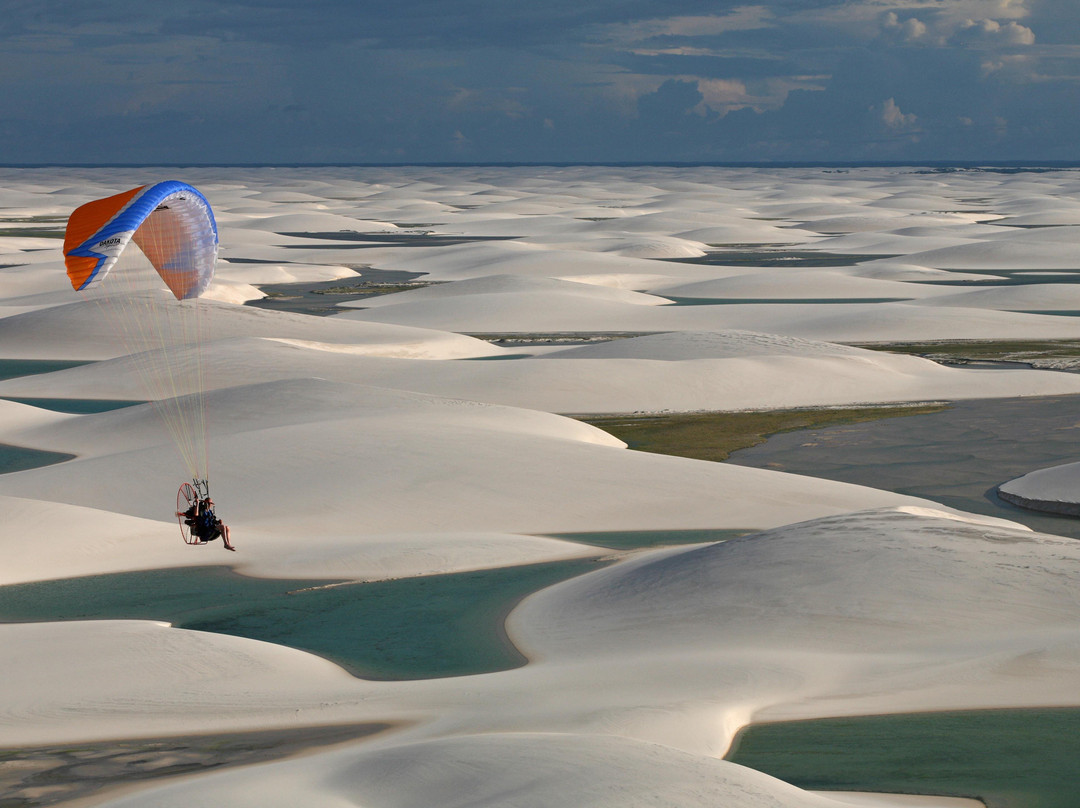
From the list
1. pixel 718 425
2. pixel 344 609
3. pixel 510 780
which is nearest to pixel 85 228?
pixel 344 609

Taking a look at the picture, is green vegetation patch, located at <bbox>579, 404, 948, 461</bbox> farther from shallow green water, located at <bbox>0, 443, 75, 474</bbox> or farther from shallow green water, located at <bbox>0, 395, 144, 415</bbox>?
shallow green water, located at <bbox>0, 395, 144, 415</bbox>

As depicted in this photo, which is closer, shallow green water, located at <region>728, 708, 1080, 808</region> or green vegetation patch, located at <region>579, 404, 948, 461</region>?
shallow green water, located at <region>728, 708, 1080, 808</region>

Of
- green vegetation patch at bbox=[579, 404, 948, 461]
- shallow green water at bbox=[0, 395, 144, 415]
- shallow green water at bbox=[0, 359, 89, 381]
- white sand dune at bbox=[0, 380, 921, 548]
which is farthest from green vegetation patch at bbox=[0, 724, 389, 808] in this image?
shallow green water at bbox=[0, 359, 89, 381]

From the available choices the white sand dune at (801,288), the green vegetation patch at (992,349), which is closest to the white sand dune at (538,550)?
the green vegetation patch at (992,349)

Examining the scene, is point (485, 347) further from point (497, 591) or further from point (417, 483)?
point (497, 591)

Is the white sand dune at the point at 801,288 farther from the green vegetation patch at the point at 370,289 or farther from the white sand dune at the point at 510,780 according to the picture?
the white sand dune at the point at 510,780
